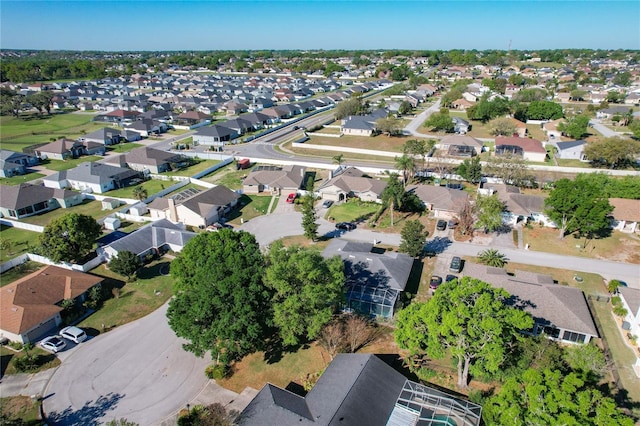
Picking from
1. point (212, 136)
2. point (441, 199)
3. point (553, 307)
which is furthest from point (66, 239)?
point (212, 136)

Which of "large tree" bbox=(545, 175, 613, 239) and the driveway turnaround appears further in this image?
"large tree" bbox=(545, 175, 613, 239)

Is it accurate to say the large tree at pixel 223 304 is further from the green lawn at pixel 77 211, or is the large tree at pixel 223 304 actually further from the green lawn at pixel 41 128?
the green lawn at pixel 41 128

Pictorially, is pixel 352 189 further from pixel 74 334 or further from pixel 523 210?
pixel 74 334

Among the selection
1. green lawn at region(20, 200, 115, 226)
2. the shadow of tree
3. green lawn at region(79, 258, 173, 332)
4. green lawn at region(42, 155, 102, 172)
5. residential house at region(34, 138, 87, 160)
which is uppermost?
residential house at region(34, 138, 87, 160)

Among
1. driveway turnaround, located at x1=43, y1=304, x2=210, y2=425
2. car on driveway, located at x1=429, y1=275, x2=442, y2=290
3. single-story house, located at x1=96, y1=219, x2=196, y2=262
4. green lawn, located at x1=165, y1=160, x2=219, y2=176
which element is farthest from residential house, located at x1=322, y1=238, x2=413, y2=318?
green lawn, located at x1=165, y1=160, x2=219, y2=176

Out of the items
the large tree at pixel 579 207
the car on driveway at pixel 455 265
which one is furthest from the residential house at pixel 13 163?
the large tree at pixel 579 207

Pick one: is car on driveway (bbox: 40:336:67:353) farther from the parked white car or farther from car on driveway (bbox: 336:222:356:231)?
car on driveway (bbox: 336:222:356:231)

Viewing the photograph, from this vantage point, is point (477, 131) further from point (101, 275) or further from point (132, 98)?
point (132, 98)
